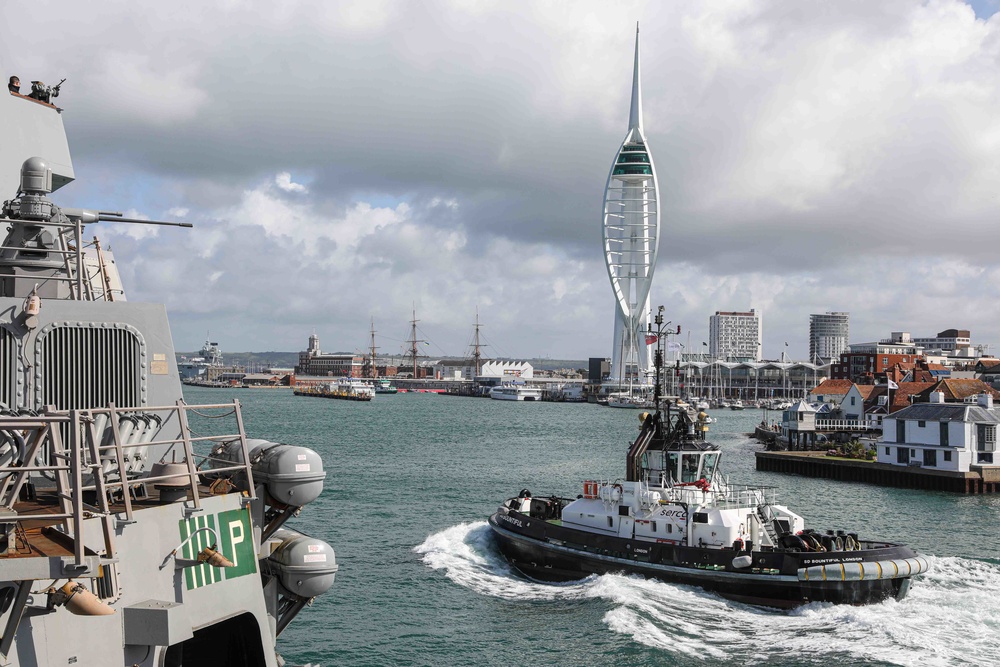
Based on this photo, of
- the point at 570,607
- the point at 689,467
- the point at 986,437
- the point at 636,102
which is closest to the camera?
the point at 570,607

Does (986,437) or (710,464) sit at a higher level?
(710,464)

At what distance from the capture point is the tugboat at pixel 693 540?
22.6 m

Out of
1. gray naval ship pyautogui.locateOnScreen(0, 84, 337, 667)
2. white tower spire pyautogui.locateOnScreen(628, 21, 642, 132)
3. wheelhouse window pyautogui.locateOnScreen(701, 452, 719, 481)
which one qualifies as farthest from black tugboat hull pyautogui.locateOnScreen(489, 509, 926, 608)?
white tower spire pyautogui.locateOnScreen(628, 21, 642, 132)

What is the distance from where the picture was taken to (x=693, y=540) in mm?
24922

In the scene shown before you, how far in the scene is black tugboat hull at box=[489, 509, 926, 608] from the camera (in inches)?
885

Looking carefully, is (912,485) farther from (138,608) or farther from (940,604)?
(138,608)

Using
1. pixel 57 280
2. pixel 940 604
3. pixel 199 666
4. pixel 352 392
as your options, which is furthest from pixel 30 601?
pixel 352 392

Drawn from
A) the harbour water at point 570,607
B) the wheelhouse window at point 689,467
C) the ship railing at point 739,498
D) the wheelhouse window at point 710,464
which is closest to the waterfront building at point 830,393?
the harbour water at point 570,607

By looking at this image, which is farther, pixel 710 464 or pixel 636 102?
pixel 636 102

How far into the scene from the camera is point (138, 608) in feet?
21.0

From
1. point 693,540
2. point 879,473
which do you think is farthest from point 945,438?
point 693,540

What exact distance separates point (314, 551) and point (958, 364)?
592ft

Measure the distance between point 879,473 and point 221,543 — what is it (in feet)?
179

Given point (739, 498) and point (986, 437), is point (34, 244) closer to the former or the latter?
point (739, 498)
